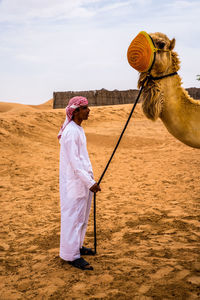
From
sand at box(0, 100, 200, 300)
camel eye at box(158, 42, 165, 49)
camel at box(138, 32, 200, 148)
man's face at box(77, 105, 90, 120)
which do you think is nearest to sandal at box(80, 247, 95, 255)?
sand at box(0, 100, 200, 300)

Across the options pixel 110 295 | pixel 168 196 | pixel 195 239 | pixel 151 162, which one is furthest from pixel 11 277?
pixel 151 162

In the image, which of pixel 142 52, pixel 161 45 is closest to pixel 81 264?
pixel 142 52

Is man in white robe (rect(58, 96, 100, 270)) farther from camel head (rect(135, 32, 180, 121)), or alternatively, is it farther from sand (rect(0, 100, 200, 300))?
camel head (rect(135, 32, 180, 121))

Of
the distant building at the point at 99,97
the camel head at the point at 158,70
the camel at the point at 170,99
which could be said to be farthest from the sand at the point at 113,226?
the distant building at the point at 99,97

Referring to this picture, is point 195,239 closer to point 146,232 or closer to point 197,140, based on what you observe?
point 146,232

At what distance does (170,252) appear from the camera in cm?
388

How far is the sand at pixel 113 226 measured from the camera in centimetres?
311

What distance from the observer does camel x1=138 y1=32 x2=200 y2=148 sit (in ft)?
9.31

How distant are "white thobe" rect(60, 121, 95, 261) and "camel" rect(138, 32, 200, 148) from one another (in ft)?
3.01

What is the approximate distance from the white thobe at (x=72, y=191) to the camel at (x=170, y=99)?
0.92 meters

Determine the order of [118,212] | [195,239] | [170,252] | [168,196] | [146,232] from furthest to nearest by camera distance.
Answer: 1. [168,196]
2. [118,212]
3. [146,232]
4. [195,239]
5. [170,252]

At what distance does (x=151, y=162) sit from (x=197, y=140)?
7.56 meters

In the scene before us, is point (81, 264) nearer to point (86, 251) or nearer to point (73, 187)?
point (86, 251)

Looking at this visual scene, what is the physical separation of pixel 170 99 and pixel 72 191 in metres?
1.45
